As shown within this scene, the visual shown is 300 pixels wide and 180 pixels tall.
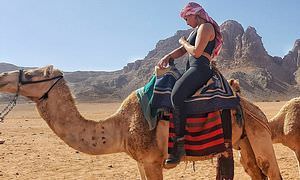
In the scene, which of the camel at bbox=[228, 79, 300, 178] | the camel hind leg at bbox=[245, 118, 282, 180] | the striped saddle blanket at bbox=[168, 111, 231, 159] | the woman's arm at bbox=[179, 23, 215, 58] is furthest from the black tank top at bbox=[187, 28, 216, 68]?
the camel at bbox=[228, 79, 300, 178]

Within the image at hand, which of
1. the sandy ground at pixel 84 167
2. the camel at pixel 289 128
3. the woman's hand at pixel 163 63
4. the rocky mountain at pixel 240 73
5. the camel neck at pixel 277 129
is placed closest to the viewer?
the woman's hand at pixel 163 63

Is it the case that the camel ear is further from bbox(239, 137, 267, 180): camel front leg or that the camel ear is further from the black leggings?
bbox(239, 137, 267, 180): camel front leg

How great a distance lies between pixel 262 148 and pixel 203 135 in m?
1.00

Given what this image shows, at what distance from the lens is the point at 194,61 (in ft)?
18.1

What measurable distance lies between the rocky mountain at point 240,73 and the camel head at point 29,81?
11148 cm

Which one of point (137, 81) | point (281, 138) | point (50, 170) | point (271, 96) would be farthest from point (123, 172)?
point (137, 81)

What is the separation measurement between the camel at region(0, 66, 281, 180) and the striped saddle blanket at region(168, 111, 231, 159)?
297 millimetres

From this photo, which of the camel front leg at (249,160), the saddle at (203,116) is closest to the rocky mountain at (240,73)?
the camel front leg at (249,160)

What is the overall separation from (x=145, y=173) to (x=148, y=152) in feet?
0.94

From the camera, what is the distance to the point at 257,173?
6.44m

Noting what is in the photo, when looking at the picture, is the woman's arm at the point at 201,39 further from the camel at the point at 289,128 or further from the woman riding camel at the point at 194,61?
the camel at the point at 289,128

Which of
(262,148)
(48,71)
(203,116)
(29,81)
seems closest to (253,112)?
(262,148)

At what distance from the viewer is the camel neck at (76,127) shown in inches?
220

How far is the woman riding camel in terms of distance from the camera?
534 cm
